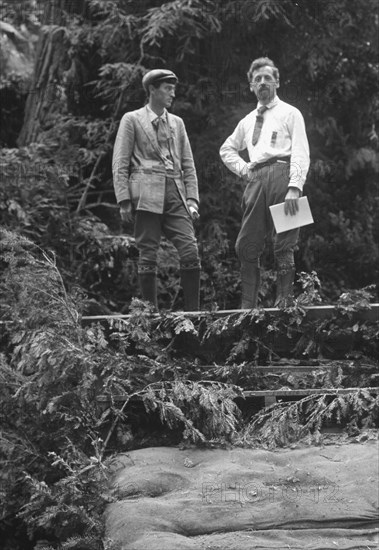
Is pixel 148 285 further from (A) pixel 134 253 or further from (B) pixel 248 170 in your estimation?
(A) pixel 134 253

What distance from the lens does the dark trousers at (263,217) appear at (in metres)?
7.47

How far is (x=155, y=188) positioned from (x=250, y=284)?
1.01m

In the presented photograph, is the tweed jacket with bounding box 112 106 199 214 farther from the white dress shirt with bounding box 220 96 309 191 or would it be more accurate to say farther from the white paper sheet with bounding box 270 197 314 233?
the white paper sheet with bounding box 270 197 314 233

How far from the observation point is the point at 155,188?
7.55m

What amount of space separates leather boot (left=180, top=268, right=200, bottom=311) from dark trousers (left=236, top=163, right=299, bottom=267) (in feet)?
1.25

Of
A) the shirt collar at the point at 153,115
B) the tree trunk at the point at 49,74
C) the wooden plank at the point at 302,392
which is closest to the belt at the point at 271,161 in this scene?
the shirt collar at the point at 153,115

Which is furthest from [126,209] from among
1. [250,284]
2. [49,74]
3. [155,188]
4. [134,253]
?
[49,74]

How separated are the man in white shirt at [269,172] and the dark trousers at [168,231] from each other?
390mm

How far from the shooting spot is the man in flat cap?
7543mm

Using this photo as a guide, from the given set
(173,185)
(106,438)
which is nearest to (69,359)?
(106,438)

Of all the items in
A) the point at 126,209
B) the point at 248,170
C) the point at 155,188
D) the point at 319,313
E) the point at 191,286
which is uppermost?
the point at 248,170

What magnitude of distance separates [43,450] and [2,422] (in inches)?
15.9

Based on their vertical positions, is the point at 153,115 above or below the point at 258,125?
above

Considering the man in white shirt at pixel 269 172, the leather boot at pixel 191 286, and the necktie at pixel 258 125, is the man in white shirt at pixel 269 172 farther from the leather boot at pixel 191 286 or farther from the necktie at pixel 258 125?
the leather boot at pixel 191 286
